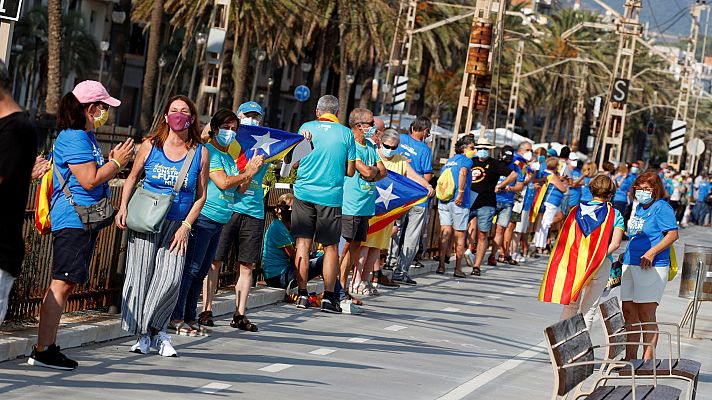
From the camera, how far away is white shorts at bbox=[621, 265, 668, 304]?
43.3 ft

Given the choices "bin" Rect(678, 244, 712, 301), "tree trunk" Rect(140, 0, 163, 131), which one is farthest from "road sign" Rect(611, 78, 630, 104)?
"bin" Rect(678, 244, 712, 301)

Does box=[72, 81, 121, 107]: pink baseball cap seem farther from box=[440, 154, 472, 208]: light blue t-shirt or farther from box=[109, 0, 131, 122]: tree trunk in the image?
box=[109, 0, 131, 122]: tree trunk

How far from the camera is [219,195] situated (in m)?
11.8

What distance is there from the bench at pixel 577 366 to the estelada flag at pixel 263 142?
170 inches

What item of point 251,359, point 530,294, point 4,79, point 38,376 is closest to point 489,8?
point 530,294

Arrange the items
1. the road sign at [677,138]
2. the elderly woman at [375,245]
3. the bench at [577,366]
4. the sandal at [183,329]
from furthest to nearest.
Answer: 1. the road sign at [677,138]
2. the elderly woman at [375,245]
3. the sandal at [183,329]
4. the bench at [577,366]

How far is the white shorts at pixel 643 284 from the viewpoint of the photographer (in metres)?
13.2

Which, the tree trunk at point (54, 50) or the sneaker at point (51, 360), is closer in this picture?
the sneaker at point (51, 360)

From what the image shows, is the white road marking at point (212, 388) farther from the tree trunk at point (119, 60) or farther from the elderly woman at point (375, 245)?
the tree trunk at point (119, 60)

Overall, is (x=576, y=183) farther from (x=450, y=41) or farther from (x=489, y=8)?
(x=450, y=41)

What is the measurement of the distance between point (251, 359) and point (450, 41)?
2043 inches

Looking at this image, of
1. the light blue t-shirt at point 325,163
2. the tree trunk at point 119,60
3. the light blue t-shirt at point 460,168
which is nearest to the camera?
the light blue t-shirt at point 325,163

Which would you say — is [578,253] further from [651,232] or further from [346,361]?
[346,361]

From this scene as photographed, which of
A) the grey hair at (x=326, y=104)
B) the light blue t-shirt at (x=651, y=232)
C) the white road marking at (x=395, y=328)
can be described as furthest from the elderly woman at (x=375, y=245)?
the light blue t-shirt at (x=651, y=232)
